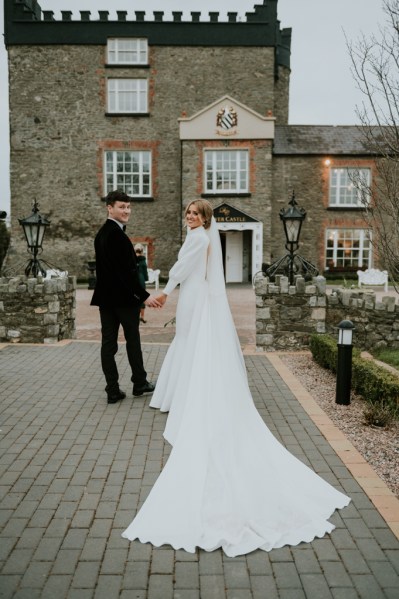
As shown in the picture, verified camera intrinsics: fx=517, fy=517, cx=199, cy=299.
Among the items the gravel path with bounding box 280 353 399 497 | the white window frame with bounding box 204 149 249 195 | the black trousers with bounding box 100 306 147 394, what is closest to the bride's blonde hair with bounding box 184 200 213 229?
the black trousers with bounding box 100 306 147 394

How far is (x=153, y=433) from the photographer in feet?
16.1

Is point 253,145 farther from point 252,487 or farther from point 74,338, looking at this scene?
point 252,487

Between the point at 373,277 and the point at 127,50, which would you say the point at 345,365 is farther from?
the point at 127,50

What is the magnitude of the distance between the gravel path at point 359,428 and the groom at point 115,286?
7.60 ft

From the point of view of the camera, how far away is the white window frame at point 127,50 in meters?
24.7

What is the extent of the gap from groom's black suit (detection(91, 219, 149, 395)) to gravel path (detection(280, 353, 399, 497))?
7.65 ft

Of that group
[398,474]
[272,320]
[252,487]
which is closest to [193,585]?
[252,487]

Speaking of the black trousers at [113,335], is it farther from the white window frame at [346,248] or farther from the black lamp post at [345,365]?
the white window frame at [346,248]

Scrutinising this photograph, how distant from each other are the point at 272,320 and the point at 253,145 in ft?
53.4

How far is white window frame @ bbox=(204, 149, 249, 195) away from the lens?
78.6 feet

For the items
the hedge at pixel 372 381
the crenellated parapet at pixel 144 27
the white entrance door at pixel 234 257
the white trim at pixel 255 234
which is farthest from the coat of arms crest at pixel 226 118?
the hedge at pixel 372 381

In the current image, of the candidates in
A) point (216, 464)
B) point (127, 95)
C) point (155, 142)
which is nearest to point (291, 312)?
point (216, 464)

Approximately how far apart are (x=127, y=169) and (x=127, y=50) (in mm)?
5582

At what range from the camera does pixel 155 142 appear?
25.1m
